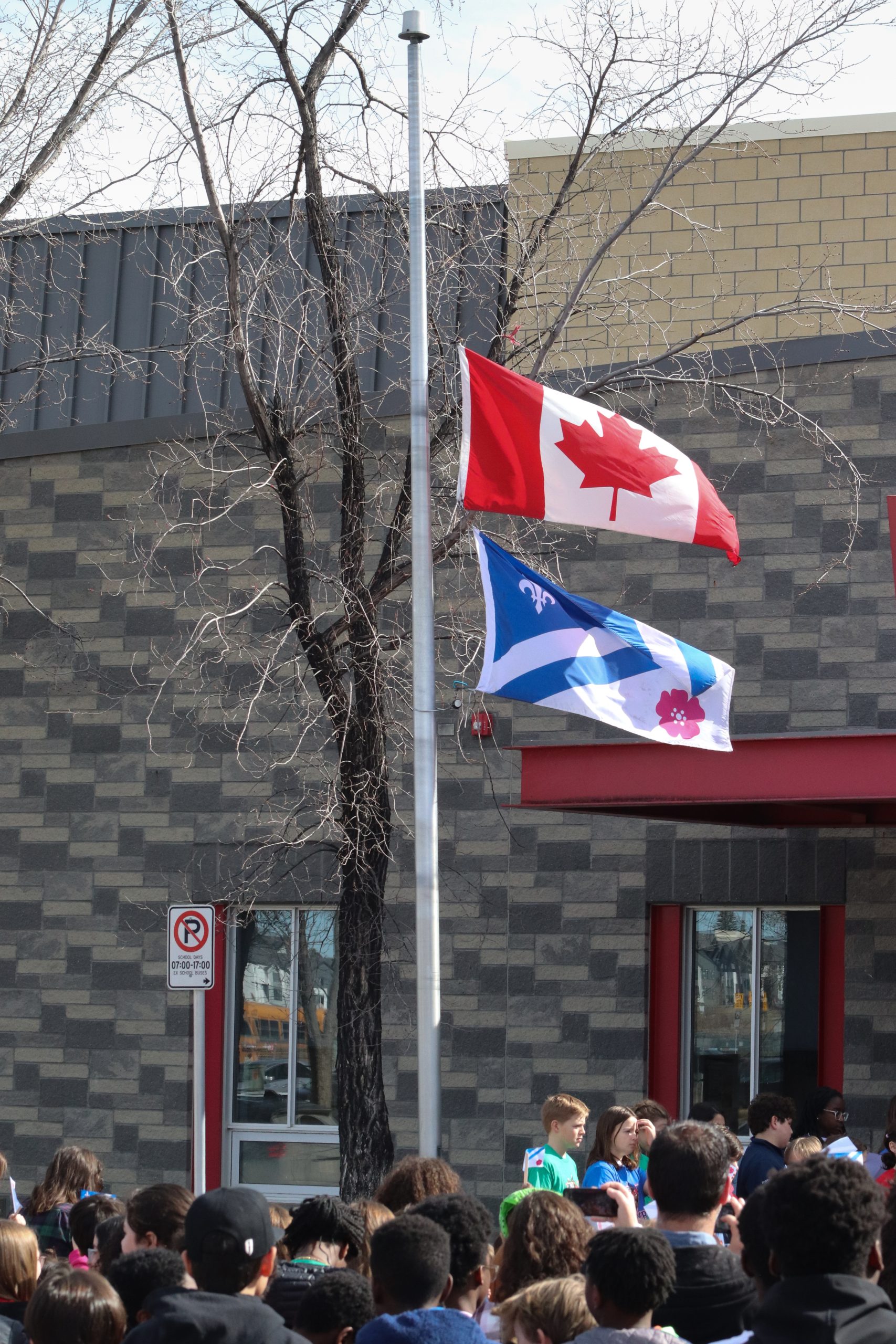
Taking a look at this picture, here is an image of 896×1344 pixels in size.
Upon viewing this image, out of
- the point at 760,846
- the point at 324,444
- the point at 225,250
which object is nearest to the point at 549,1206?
the point at 225,250

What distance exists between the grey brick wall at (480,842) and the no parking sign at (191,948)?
7.80 ft

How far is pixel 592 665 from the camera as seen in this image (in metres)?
8.46

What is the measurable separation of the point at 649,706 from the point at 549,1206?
13.3 feet

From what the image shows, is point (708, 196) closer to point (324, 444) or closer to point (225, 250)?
point (324, 444)

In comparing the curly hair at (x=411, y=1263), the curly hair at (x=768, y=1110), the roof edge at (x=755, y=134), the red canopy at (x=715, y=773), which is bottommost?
the curly hair at (x=768, y=1110)

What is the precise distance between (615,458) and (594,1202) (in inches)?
150

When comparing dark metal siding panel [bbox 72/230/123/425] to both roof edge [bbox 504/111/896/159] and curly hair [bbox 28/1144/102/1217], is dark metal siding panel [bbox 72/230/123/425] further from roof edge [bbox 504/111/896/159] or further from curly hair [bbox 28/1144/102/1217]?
curly hair [bbox 28/1144/102/1217]

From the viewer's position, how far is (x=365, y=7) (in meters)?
9.97

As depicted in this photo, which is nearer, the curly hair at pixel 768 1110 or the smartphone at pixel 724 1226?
the smartphone at pixel 724 1226

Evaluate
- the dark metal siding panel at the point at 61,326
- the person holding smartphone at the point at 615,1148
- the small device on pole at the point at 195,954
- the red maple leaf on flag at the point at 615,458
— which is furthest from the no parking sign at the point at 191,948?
the dark metal siding panel at the point at 61,326

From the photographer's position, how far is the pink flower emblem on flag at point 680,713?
8.77 m

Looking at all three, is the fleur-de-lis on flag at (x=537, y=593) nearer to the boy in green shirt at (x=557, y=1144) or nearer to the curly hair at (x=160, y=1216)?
the boy in green shirt at (x=557, y=1144)

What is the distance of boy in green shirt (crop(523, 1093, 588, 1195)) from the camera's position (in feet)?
25.5

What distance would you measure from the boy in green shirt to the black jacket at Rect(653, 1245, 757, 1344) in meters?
3.01
